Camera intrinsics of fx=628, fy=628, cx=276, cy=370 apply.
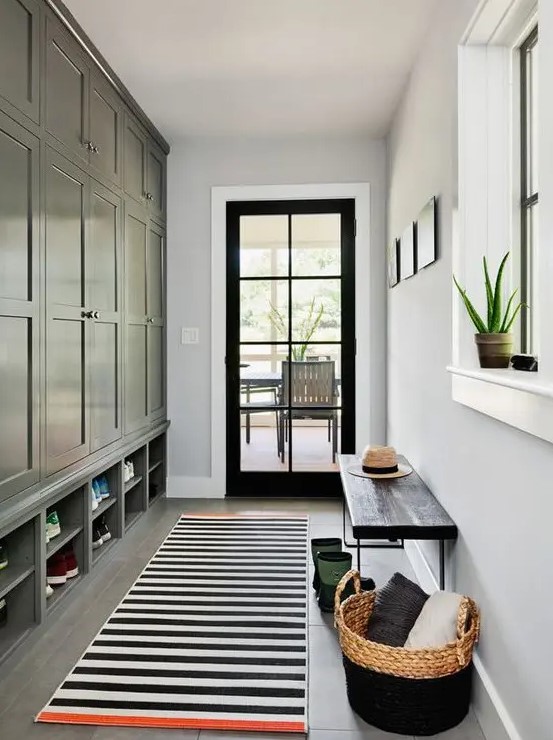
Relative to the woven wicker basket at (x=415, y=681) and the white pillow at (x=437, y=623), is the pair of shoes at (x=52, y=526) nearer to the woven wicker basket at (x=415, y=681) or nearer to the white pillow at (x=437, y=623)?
the woven wicker basket at (x=415, y=681)

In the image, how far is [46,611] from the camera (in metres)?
2.38

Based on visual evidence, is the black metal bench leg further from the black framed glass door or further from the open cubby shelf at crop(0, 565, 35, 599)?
the black framed glass door

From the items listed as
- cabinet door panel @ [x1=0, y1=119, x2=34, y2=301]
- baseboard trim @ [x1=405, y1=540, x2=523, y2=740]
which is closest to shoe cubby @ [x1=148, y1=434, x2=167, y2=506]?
cabinet door panel @ [x1=0, y1=119, x2=34, y2=301]

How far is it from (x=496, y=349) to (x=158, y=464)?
2916 mm

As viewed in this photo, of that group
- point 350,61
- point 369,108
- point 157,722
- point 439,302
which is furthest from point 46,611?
point 369,108

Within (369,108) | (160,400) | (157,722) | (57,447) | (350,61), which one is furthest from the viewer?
(160,400)

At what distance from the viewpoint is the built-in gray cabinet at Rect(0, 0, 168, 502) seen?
2.12 metres

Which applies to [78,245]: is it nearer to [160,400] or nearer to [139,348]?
[139,348]

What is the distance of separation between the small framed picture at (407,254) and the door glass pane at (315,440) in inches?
49.4

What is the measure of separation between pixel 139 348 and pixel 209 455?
1.04 metres

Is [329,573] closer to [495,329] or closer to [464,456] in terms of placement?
[464,456]

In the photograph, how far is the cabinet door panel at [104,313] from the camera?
9.53 ft

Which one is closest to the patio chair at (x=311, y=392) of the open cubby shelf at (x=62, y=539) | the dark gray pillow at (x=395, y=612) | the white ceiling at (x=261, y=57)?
the white ceiling at (x=261, y=57)

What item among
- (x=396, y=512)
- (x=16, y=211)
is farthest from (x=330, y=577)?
(x=16, y=211)
